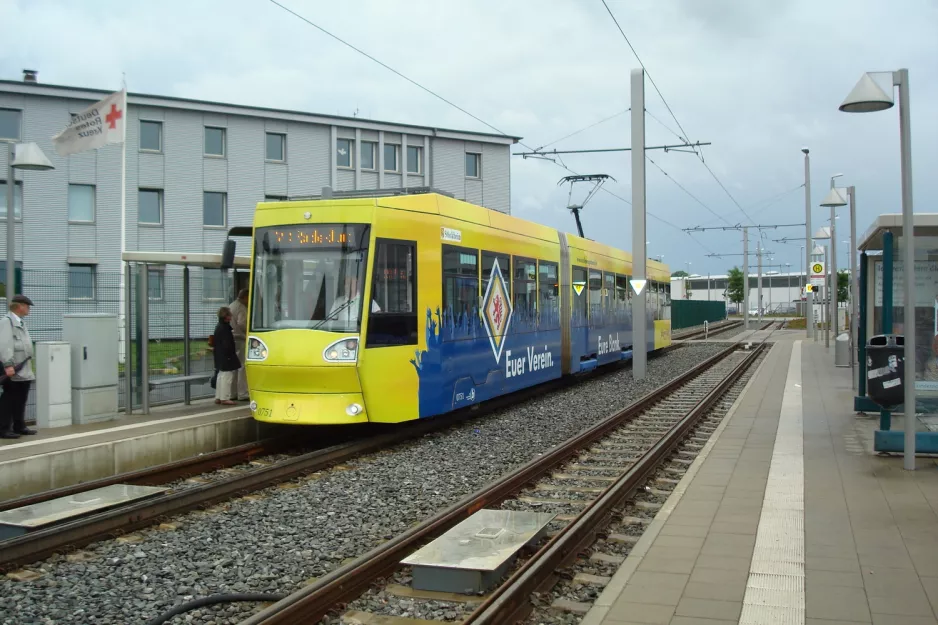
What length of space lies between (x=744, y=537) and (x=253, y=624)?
3728 mm

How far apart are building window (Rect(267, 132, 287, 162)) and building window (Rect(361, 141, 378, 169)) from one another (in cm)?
450

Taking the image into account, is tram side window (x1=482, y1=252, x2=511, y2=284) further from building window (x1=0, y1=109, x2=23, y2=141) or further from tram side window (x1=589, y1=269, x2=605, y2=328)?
building window (x1=0, y1=109, x2=23, y2=141)

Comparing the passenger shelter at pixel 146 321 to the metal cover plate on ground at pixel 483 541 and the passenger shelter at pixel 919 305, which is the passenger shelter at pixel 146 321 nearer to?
the metal cover plate on ground at pixel 483 541

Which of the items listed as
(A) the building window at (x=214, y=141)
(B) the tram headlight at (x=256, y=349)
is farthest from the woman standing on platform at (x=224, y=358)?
(A) the building window at (x=214, y=141)

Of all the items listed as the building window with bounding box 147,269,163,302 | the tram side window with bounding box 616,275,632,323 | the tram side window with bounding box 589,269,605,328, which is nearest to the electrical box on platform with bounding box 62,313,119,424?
the building window with bounding box 147,269,163,302

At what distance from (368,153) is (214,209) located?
8.83 meters

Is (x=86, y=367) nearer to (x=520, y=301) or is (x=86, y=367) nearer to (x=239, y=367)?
(x=239, y=367)

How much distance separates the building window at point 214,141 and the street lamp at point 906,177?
3210 centimetres

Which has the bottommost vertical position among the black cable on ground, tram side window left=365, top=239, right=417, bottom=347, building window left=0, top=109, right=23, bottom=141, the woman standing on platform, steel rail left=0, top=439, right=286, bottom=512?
Answer: the black cable on ground

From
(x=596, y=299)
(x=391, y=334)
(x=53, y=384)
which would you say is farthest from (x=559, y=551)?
(x=596, y=299)

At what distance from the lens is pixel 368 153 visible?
42531mm

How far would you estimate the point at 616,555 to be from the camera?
21.2 ft

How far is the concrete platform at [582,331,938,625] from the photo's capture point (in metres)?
4.90

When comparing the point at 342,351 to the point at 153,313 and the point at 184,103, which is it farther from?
the point at 184,103
